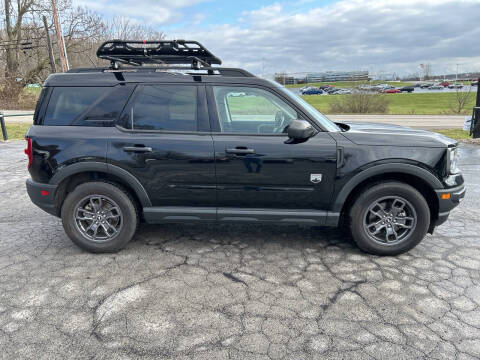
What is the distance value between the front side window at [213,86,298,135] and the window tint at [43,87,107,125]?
47.8 inches

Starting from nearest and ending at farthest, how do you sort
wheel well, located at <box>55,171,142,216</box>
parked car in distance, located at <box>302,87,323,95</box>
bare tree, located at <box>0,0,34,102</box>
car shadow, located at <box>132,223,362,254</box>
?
wheel well, located at <box>55,171,142,216</box> → car shadow, located at <box>132,223,362,254</box> → bare tree, located at <box>0,0,34,102</box> → parked car in distance, located at <box>302,87,323,95</box>

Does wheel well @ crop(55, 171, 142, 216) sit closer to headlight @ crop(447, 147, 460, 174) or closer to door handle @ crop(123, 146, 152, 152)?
door handle @ crop(123, 146, 152, 152)

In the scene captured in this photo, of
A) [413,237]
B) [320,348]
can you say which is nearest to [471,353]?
[320,348]

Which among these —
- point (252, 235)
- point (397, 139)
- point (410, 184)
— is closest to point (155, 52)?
point (252, 235)

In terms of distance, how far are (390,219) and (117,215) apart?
2884 millimetres

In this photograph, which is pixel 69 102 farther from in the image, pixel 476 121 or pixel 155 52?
pixel 476 121

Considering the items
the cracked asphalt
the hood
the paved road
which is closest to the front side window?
the hood

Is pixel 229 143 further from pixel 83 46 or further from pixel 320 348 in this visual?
pixel 83 46

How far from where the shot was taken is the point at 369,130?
11.9 ft

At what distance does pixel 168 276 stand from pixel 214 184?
997mm

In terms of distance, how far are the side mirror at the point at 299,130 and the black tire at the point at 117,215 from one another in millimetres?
1820

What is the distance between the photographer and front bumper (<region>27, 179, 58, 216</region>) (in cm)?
350

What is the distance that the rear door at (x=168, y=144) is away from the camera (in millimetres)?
3393

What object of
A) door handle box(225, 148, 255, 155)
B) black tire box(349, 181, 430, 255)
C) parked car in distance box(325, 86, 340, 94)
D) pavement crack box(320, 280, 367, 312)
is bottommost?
pavement crack box(320, 280, 367, 312)
